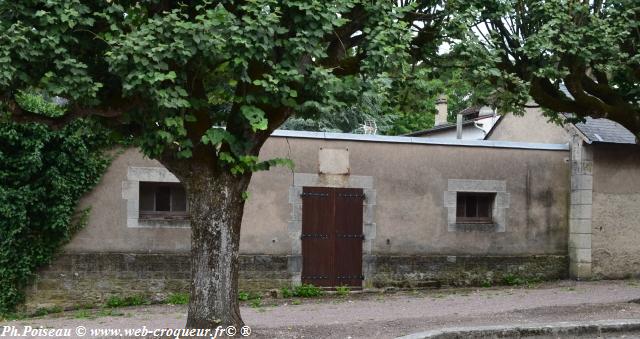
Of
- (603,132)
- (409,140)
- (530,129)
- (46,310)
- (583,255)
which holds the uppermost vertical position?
(530,129)

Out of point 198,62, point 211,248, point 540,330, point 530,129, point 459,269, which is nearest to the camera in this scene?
point 198,62

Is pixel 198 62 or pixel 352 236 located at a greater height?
pixel 198 62

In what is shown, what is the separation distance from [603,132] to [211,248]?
9440 millimetres

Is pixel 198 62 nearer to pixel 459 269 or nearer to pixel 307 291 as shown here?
pixel 307 291

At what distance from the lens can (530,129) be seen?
15750 millimetres

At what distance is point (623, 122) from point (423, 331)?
461cm

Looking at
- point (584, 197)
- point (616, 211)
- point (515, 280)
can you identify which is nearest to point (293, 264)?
point (515, 280)

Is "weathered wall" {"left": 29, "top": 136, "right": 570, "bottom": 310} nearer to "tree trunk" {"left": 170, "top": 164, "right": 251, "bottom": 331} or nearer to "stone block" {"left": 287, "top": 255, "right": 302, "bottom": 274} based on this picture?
"stone block" {"left": 287, "top": 255, "right": 302, "bottom": 274}

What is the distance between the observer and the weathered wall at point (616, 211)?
46.4ft

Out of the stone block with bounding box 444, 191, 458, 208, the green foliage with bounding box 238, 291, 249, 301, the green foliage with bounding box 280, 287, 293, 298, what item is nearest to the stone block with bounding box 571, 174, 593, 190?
the stone block with bounding box 444, 191, 458, 208

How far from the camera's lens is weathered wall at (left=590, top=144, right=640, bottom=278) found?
14.1 m

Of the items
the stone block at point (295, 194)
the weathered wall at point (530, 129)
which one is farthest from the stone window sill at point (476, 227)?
the stone block at point (295, 194)

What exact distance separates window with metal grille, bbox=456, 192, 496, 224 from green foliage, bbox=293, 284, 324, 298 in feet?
9.88

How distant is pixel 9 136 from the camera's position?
434 inches
